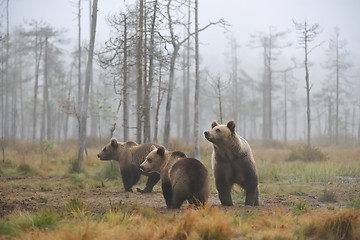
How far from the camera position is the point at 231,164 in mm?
7078

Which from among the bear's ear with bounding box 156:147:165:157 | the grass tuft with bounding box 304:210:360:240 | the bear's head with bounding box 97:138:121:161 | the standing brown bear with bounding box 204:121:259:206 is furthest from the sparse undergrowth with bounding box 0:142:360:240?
the bear's ear with bounding box 156:147:165:157

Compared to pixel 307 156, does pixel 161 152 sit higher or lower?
higher

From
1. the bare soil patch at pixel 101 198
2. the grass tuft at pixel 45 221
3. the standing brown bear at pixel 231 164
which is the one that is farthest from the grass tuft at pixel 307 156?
the grass tuft at pixel 45 221

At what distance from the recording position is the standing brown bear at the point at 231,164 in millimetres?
6934

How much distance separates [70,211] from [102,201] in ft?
6.89

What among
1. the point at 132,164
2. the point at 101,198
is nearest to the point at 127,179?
the point at 132,164

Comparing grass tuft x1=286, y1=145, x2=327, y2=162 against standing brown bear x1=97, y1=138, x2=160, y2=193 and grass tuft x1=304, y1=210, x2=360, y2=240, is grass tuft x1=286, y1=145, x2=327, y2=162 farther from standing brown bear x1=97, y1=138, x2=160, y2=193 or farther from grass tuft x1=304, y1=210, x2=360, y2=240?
grass tuft x1=304, y1=210, x2=360, y2=240

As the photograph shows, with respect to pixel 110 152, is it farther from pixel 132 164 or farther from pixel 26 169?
pixel 26 169

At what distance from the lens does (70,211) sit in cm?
588

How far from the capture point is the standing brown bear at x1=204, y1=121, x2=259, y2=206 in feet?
22.7

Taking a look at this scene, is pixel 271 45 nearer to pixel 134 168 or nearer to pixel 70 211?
pixel 134 168

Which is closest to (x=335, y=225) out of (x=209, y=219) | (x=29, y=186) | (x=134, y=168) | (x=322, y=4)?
(x=209, y=219)

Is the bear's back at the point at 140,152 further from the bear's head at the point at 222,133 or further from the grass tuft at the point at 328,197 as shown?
the grass tuft at the point at 328,197

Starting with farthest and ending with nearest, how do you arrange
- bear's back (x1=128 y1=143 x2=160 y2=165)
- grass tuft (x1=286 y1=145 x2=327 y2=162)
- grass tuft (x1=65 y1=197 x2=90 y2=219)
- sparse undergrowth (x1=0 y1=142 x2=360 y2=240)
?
1. grass tuft (x1=286 y1=145 x2=327 y2=162)
2. bear's back (x1=128 y1=143 x2=160 y2=165)
3. grass tuft (x1=65 y1=197 x2=90 y2=219)
4. sparse undergrowth (x1=0 y1=142 x2=360 y2=240)
